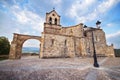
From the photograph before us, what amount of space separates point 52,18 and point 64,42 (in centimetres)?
839

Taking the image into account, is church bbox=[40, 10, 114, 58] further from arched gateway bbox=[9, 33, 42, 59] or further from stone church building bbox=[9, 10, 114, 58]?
arched gateway bbox=[9, 33, 42, 59]

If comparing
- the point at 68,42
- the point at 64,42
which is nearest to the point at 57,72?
the point at 64,42

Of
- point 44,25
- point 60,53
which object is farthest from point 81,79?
point 44,25

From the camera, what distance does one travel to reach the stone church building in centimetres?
1545

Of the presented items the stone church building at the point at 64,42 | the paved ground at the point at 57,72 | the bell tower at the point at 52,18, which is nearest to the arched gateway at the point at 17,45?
the stone church building at the point at 64,42

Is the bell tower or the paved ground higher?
the bell tower

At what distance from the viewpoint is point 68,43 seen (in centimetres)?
1789

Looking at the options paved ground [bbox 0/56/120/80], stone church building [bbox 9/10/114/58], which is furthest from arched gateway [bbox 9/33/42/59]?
paved ground [bbox 0/56/120/80]

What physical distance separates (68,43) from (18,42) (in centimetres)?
1103

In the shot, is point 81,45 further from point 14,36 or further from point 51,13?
point 14,36

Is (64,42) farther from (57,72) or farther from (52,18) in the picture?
(57,72)

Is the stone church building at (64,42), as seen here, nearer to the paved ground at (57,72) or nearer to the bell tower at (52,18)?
the bell tower at (52,18)

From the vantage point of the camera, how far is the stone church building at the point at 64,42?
50.7 feet

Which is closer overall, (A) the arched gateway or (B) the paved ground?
(B) the paved ground
